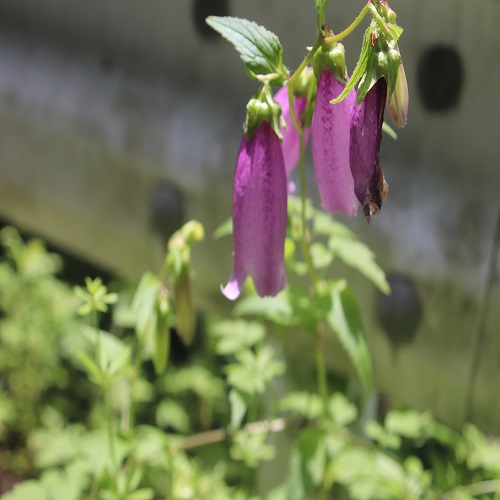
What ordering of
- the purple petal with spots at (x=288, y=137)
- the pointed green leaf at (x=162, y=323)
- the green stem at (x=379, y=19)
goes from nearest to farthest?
the green stem at (x=379, y=19), the purple petal with spots at (x=288, y=137), the pointed green leaf at (x=162, y=323)

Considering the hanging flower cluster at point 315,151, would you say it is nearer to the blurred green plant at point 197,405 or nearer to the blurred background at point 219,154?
the blurred green plant at point 197,405

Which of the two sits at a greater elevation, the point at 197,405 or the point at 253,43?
the point at 253,43

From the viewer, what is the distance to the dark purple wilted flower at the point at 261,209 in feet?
2.89

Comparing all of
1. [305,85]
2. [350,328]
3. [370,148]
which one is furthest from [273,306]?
[370,148]

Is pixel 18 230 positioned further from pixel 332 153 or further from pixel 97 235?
pixel 332 153

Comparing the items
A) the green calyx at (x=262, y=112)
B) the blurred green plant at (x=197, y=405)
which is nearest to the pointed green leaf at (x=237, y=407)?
the blurred green plant at (x=197, y=405)

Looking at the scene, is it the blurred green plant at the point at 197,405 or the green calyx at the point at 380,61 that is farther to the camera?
the blurred green plant at the point at 197,405

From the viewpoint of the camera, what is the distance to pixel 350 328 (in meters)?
1.09

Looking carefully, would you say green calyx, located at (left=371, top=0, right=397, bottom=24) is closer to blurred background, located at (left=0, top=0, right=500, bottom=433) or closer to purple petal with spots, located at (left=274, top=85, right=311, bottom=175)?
purple petal with spots, located at (left=274, top=85, right=311, bottom=175)

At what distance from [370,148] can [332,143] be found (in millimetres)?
131

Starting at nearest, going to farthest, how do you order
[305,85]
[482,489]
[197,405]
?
[305,85], [482,489], [197,405]

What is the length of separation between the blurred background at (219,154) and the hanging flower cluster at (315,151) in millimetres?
431

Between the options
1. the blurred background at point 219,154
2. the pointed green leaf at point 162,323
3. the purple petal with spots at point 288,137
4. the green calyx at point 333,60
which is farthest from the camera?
the blurred background at point 219,154

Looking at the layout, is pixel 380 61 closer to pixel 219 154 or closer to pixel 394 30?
pixel 394 30
